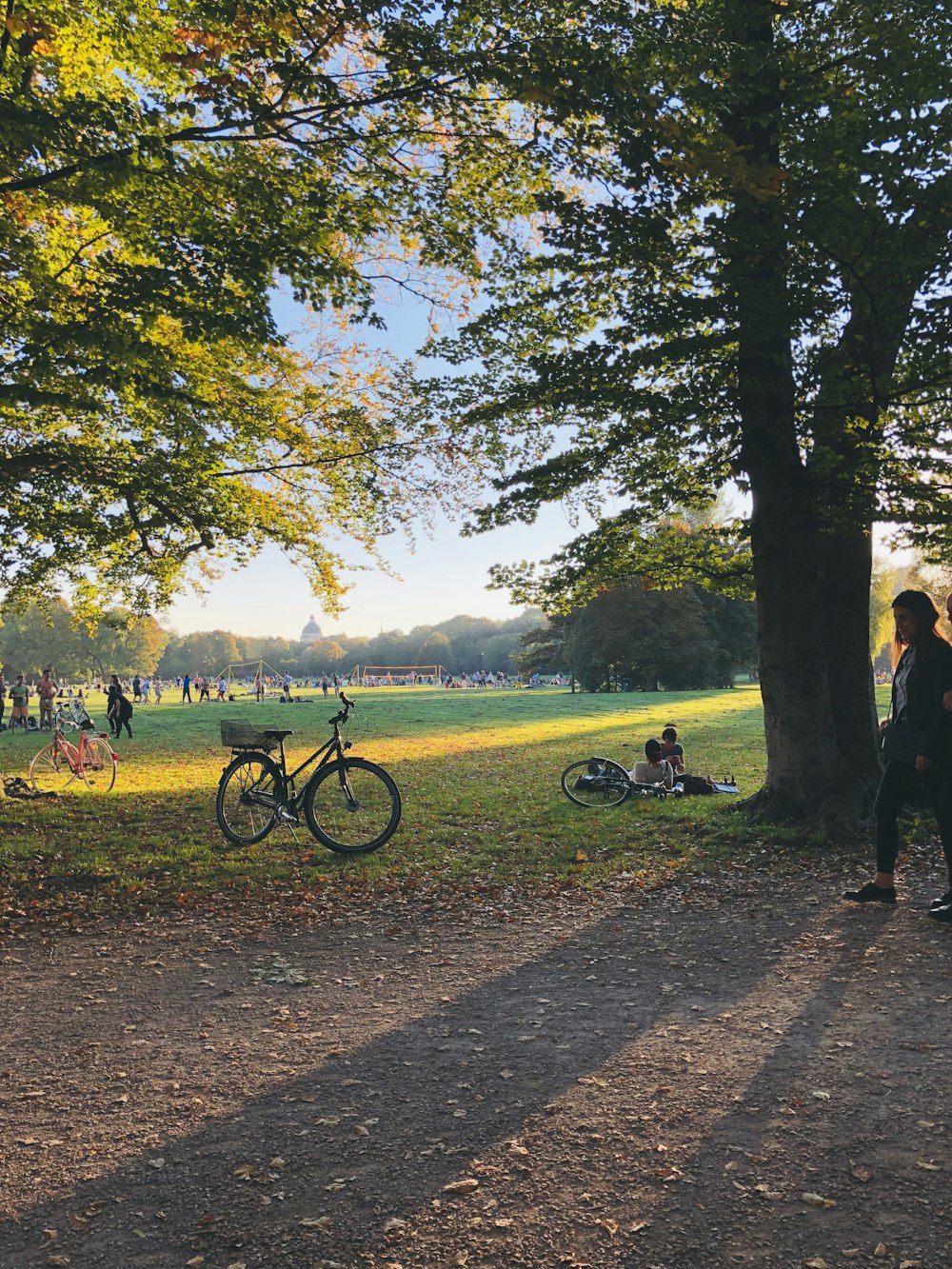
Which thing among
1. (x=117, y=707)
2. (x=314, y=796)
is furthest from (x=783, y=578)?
(x=117, y=707)

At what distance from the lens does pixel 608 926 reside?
6227 mm

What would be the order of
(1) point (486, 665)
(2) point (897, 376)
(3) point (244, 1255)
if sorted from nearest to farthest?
(3) point (244, 1255) < (2) point (897, 376) < (1) point (486, 665)

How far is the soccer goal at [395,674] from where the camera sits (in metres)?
111

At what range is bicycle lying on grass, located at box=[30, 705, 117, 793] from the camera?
47.8 ft

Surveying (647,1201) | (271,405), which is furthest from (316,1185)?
(271,405)

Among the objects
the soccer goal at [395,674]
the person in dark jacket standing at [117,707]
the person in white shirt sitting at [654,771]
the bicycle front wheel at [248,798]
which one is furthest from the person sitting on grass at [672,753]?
the soccer goal at [395,674]

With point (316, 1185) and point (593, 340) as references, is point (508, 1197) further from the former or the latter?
point (593, 340)

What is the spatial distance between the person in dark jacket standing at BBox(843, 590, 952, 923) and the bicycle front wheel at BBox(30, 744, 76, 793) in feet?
44.2

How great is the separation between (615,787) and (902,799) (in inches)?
255

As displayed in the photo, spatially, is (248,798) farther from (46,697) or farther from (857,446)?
(46,697)

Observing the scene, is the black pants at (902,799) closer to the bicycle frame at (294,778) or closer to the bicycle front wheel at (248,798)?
the bicycle frame at (294,778)

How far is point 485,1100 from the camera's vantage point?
354 centimetres

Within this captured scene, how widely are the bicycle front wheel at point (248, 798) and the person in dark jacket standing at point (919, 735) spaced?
6119mm

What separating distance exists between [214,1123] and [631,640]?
2139 inches
